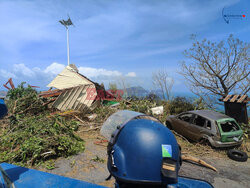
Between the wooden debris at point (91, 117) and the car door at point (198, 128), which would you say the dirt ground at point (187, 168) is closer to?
the car door at point (198, 128)

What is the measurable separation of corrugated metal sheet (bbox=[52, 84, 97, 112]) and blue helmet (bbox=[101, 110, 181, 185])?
940cm

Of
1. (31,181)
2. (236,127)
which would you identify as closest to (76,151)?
(31,181)

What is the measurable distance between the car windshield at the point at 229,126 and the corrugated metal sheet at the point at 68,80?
8.55 m

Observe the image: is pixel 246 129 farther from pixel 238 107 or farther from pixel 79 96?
pixel 79 96

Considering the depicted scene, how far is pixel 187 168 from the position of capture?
5.35 metres

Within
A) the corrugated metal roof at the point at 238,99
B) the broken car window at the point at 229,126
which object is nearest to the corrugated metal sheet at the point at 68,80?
the broken car window at the point at 229,126

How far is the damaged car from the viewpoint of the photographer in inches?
261

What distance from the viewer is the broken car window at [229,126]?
7.10 metres

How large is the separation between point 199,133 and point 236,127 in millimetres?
1543

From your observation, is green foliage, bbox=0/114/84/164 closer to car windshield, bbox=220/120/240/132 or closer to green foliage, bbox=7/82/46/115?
green foliage, bbox=7/82/46/115

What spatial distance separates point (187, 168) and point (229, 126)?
132 inches

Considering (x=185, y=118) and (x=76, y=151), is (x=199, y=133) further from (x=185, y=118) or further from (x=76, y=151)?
(x=76, y=151)

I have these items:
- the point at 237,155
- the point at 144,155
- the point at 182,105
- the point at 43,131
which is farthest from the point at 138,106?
the point at 144,155

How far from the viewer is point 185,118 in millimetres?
8602
